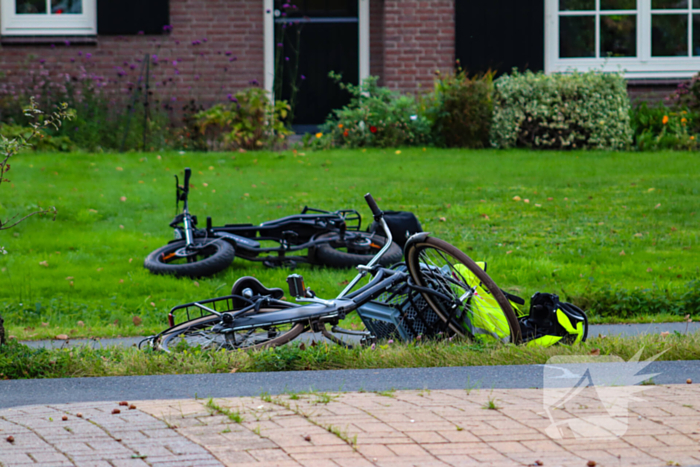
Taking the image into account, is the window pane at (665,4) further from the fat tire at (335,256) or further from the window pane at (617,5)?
the fat tire at (335,256)

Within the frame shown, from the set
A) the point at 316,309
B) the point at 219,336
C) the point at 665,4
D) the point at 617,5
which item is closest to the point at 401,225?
the point at 316,309

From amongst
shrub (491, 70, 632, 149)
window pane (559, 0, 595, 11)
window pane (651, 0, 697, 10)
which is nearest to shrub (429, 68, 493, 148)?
shrub (491, 70, 632, 149)

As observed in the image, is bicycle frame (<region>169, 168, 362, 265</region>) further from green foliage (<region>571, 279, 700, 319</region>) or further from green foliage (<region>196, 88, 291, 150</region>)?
green foliage (<region>196, 88, 291, 150</region>)

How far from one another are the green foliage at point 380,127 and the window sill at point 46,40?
16.4 feet

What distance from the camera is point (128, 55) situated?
14742 millimetres

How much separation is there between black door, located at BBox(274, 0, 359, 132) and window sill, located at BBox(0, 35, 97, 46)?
373 centimetres

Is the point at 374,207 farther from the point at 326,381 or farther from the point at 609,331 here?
the point at 609,331

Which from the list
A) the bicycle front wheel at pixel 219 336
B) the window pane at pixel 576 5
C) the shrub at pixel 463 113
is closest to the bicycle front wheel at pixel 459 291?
the bicycle front wheel at pixel 219 336

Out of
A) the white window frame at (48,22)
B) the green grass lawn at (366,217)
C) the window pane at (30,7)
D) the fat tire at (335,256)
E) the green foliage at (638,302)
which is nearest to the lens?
the green foliage at (638,302)

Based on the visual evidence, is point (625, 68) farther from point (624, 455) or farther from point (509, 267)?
point (624, 455)

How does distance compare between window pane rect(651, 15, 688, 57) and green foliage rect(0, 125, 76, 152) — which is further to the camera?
window pane rect(651, 15, 688, 57)

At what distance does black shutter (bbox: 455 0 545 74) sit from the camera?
14.8 m

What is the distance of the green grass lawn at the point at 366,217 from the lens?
646cm

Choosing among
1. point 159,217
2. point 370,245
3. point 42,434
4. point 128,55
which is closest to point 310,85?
point 128,55
